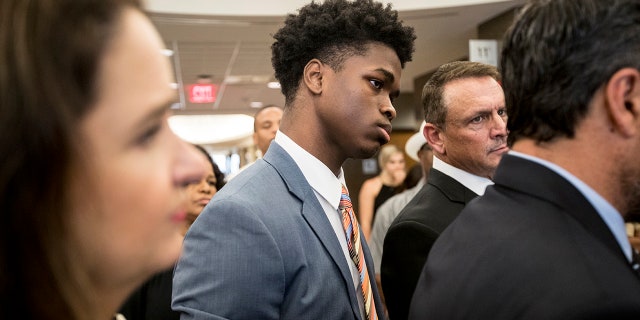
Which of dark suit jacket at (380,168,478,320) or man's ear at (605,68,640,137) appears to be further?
dark suit jacket at (380,168,478,320)

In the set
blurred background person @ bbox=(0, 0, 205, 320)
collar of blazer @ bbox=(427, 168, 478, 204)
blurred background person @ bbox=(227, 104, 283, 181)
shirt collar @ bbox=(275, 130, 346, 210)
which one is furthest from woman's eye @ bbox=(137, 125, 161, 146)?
blurred background person @ bbox=(227, 104, 283, 181)

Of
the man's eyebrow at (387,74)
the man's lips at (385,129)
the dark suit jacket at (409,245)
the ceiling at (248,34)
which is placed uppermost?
the ceiling at (248,34)

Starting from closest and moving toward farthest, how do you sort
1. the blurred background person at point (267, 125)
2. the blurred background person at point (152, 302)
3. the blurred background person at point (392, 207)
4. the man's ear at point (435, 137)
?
the man's ear at point (435, 137), the blurred background person at point (152, 302), the blurred background person at point (392, 207), the blurred background person at point (267, 125)

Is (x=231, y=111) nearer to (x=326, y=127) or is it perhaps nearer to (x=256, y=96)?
Answer: (x=256, y=96)

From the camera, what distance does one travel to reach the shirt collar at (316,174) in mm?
1569

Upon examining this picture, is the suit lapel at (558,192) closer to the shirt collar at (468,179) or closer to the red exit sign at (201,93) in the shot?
the shirt collar at (468,179)

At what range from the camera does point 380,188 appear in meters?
5.55

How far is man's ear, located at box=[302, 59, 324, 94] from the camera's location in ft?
5.45

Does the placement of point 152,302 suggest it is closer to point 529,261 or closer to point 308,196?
point 308,196

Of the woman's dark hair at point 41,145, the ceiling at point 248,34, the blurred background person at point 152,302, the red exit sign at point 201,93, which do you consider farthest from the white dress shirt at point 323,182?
the red exit sign at point 201,93

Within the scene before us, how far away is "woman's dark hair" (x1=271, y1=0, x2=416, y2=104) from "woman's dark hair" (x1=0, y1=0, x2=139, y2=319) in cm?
112

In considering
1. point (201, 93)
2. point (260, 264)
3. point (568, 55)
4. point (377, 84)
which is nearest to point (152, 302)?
point (260, 264)

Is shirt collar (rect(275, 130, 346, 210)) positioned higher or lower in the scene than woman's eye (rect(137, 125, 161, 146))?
lower

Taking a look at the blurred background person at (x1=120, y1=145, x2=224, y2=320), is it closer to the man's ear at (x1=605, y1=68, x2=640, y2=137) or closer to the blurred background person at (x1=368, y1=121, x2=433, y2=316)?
the man's ear at (x1=605, y1=68, x2=640, y2=137)
